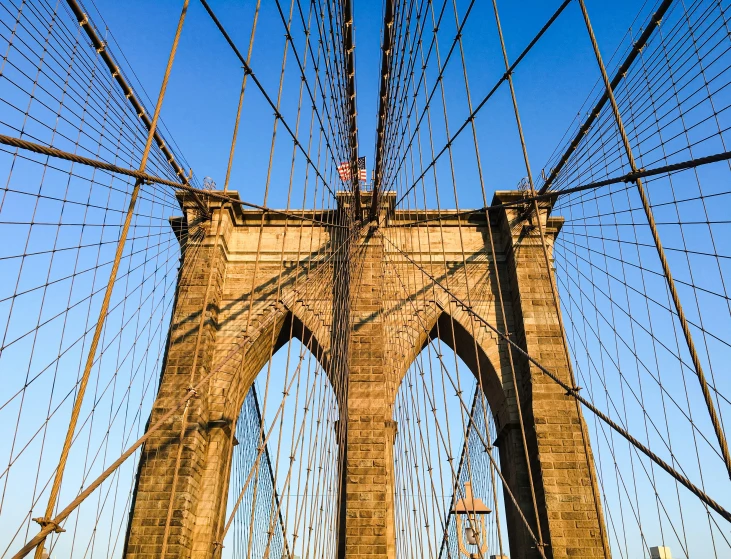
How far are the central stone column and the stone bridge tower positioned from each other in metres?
0.02

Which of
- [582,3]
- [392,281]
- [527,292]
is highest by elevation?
[392,281]

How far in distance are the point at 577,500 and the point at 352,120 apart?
284 inches

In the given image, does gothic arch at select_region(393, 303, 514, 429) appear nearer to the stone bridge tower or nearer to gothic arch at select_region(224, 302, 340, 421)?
the stone bridge tower

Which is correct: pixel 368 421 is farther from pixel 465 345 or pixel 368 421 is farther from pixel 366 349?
pixel 465 345

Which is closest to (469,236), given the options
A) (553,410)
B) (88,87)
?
(553,410)

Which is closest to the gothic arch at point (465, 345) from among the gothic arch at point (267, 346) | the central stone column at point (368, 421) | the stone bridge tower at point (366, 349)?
the stone bridge tower at point (366, 349)

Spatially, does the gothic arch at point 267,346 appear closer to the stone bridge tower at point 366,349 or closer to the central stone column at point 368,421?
the stone bridge tower at point 366,349

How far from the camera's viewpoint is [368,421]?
9.73 metres

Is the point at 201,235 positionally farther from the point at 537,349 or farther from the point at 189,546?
the point at 537,349

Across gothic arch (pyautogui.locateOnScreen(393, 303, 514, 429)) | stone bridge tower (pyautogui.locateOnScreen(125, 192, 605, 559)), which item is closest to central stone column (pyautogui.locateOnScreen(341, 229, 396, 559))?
stone bridge tower (pyautogui.locateOnScreen(125, 192, 605, 559))

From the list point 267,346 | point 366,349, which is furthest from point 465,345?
point 267,346

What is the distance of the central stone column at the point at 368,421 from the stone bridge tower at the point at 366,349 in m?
0.02

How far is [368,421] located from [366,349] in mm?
1274

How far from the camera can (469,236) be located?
11734mm
